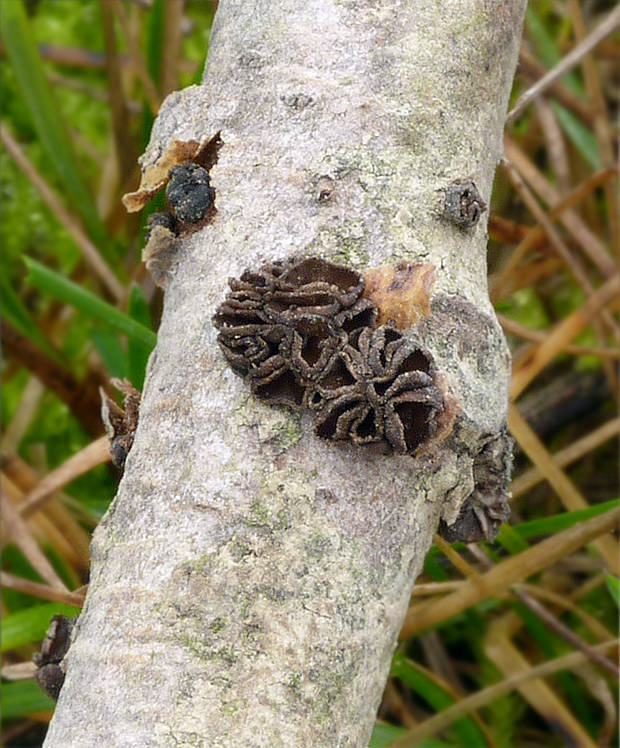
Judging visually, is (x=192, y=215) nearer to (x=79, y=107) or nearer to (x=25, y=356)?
(x=25, y=356)

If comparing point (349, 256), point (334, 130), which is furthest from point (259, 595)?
point (334, 130)

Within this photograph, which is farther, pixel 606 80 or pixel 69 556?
pixel 606 80

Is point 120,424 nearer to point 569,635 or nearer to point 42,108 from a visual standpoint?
point 569,635

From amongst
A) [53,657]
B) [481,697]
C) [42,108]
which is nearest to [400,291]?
[53,657]

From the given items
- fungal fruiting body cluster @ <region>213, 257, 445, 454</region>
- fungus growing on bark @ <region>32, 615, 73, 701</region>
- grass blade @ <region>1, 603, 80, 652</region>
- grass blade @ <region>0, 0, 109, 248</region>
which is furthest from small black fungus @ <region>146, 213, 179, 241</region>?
grass blade @ <region>0, 0, 109, 248</region>

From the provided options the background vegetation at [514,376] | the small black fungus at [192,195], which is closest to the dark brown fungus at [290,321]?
the small black fungus at [192,195]
